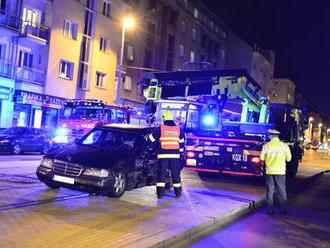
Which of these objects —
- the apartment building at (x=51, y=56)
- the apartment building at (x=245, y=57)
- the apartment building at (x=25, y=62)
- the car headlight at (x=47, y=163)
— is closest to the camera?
the car headlight at (x=47, y=163)

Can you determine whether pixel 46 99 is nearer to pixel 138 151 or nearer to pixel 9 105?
pixel 9 105

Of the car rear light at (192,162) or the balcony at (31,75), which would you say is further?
the balcony at (31,75)

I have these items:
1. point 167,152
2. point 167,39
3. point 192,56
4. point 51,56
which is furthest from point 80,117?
point 192,56

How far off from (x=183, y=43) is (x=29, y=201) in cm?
4845

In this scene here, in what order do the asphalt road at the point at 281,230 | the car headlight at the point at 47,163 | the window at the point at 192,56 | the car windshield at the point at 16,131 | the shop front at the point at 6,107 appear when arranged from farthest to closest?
the window at the point at 192,56 < the shop front at the point at 6,107 < the car windshield at the point at 16,131 < the car headlight at the point at 47,163 < the asphalt road at the point at 281,230

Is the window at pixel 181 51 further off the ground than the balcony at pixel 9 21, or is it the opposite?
the window at pixel 181 51

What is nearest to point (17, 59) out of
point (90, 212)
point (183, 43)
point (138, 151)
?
point (138, 151)

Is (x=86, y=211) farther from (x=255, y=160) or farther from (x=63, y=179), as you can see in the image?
(x=255, y=160)

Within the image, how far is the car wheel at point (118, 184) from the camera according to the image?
9.41 metres

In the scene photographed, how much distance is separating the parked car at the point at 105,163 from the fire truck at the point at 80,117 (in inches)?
428

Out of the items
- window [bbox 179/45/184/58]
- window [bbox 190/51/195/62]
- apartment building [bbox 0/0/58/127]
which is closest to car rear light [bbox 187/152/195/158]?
apartment building [bbox 0/0/58/127]

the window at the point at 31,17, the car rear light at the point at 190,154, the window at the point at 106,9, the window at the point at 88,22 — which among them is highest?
the window at the point at 106,9

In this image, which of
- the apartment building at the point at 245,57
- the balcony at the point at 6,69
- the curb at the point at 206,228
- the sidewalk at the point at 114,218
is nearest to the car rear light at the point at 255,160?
the sidewalk at the point at 114,218

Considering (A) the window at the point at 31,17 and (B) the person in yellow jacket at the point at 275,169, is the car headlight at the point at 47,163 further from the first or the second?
(A) the window at the point at 31,17
